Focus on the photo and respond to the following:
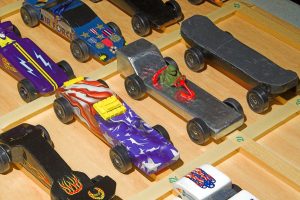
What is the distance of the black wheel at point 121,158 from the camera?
281cm

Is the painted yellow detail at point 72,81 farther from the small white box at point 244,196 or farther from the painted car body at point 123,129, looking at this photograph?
the small white box at point 244,196

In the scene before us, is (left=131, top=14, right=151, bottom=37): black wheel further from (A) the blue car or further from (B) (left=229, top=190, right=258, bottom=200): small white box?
(B) (left=229, top=190, right=258, bottom=200): small white box

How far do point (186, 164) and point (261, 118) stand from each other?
1.39 ft

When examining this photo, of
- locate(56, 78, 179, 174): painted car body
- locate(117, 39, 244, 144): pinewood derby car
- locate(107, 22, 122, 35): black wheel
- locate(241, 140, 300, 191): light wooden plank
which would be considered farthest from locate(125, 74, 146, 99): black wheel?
locate(241, 140, 300, 191): light wooden plank

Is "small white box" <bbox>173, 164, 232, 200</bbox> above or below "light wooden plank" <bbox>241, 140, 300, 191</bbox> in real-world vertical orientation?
above

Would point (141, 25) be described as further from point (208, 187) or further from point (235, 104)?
point (208, 187)

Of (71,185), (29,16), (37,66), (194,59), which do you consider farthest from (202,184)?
(29,16)

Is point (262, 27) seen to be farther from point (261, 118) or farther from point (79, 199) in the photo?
point (79, 199)

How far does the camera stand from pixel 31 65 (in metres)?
3.21

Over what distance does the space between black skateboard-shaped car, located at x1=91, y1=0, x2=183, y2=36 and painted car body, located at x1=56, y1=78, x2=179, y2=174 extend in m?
0.51

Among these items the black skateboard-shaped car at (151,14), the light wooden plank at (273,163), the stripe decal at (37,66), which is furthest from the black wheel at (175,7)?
the light wooden plank at (273,163)

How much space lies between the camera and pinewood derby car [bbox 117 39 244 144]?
295 cm

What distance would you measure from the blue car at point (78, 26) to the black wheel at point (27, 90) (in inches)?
13.2

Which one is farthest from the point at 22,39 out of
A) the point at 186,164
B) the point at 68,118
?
the point at 186,164
